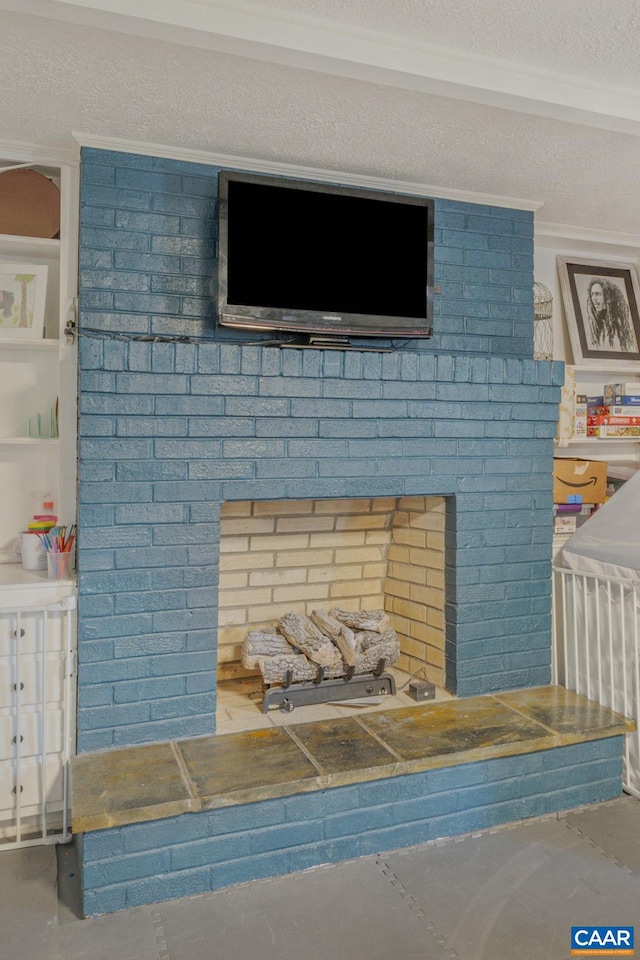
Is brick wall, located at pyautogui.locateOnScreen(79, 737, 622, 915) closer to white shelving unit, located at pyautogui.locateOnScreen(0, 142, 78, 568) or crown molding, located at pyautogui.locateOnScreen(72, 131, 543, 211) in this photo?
white shelving unit, located at pyautogui.locateOnScreen(0, 142, 78, 568)

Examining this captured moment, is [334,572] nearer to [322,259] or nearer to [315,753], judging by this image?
[315,753]

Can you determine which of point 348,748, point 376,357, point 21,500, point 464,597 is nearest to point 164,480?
point 21,500

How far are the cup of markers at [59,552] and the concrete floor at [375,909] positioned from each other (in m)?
0.94

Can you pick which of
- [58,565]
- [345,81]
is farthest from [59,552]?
[345,81]

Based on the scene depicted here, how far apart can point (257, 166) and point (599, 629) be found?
7.65 ft

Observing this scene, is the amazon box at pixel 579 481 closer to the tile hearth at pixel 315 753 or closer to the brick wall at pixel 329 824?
the tile hearth at pixel 315 753

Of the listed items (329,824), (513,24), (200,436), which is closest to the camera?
(513,24)

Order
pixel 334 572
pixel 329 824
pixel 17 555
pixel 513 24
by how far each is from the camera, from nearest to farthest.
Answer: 1. pixel 513 24
2. pixel 329 824
3. pixel 17 555
4. pixel 334 572

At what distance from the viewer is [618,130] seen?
2.32 meters

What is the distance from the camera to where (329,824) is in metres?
2.33

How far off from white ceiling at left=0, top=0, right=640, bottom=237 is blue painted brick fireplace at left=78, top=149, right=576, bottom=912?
0.29m

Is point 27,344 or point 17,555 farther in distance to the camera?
point 17,555

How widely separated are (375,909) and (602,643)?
1.46 m

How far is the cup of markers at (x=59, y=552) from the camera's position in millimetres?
2488
